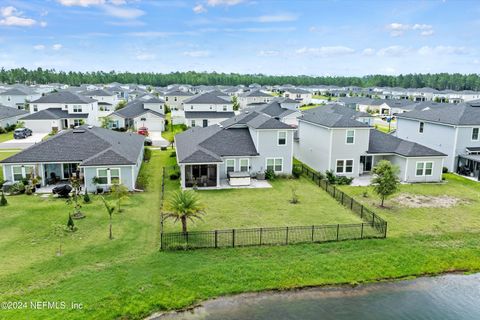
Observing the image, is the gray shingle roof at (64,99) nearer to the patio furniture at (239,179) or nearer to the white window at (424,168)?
the patio furniture at (239,179)

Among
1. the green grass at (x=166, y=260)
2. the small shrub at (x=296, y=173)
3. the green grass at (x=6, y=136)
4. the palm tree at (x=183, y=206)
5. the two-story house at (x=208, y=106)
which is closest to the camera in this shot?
the green grass at (x=166, y=260)

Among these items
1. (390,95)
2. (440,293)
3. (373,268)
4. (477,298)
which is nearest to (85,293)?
(373,268)

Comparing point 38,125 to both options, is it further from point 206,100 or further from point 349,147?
point 349,147

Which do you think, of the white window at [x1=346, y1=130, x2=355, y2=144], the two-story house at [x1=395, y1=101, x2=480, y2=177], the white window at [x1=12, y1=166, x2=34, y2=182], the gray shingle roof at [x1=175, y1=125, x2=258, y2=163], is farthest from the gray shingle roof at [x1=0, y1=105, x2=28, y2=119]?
the two-story house at [x1=395, y1=101, x2=480, y2=177]

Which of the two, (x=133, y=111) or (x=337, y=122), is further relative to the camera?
(x=133, y=111)

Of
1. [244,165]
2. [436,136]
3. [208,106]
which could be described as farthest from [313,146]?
[208,106]

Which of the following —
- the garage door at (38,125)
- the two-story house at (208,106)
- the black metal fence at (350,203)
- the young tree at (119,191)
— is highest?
the two-story house at (208,106)

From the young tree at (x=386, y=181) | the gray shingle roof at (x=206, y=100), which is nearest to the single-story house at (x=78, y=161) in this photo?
the young tree at (x=386, y=181)
